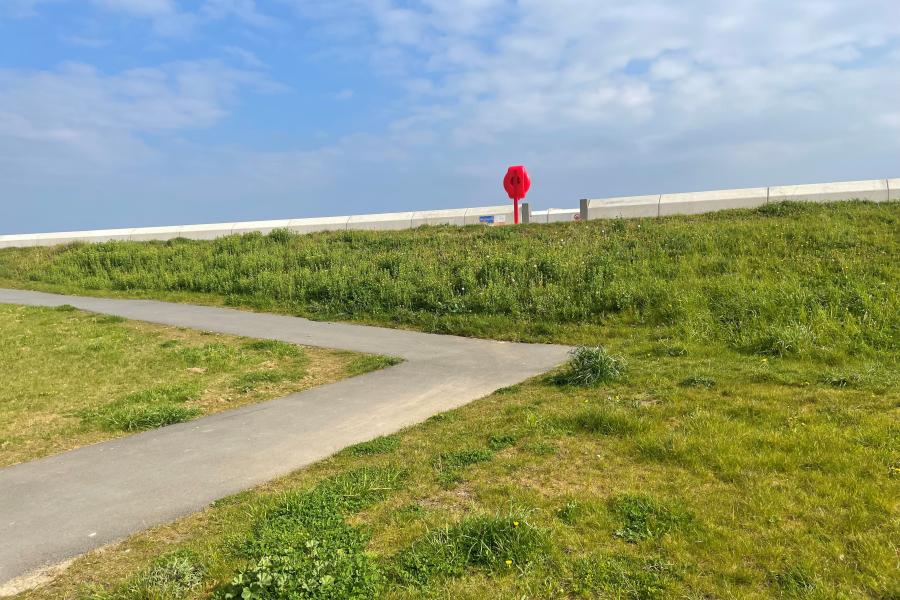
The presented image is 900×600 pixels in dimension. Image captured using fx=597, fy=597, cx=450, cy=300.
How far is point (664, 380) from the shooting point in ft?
21.8

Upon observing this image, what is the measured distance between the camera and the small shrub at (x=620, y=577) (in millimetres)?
3000

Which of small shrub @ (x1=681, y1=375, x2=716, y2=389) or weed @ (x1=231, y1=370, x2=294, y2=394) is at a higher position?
small shrub @ (x1=681, y1=375, x2=716, y2=389)

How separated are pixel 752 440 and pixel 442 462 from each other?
2.44 meters

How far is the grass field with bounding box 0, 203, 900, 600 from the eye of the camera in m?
3.13

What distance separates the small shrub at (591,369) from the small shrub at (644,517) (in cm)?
293

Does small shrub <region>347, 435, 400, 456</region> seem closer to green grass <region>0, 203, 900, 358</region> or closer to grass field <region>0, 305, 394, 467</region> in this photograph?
grass field <region>0, 305, 394, 467</region>

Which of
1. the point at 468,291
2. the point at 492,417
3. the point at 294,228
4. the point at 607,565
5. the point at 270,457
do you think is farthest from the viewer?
the point at 294,228

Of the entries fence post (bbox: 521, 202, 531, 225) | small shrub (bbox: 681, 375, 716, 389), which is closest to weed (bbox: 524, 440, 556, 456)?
small shrub (bbox: 681, 375, 716, 389)

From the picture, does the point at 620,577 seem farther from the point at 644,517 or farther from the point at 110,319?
the point at 110,319

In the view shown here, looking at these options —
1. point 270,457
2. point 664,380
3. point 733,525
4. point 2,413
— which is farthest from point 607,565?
point 2,413

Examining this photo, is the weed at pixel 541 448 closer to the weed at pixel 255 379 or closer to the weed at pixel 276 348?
the weed at pixel 255 379

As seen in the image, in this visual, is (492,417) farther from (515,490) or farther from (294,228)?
(294,228)

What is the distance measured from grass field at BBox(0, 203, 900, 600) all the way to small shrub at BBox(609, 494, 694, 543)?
0.01 metres

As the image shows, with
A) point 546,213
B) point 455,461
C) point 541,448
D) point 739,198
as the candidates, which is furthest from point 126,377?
point 546,213
